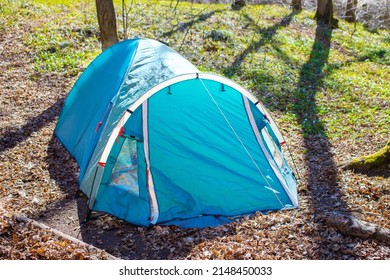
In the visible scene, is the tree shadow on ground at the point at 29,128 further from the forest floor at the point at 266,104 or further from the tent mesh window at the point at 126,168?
the tent mesh window at the point at 126,168

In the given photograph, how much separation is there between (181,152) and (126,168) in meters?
0.72

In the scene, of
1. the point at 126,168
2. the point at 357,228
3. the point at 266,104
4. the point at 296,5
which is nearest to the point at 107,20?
the point at 266,104

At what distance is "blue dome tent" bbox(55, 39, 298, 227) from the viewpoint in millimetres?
6129

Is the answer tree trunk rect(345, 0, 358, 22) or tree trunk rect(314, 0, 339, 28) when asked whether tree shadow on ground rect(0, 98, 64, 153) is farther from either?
tree trunk rect(345, 0, 358, 22)

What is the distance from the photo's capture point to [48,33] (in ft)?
41.5

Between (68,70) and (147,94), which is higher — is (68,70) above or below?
below

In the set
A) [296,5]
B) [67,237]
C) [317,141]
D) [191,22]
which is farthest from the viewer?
[296,5]

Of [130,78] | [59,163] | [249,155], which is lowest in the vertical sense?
[59,163]

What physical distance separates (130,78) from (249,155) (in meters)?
1.90

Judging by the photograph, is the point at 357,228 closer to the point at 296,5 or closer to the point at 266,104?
the point at 266,104

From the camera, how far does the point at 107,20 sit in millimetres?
10234

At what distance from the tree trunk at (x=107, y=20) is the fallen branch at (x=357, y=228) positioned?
21.1 feet
